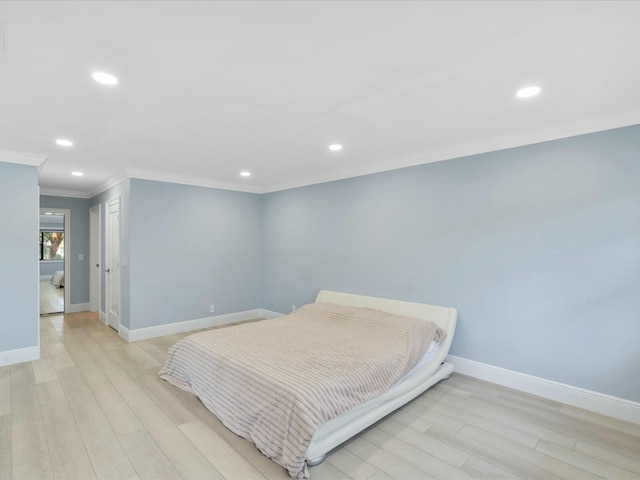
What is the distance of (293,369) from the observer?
2.42 meters

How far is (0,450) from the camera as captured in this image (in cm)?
214

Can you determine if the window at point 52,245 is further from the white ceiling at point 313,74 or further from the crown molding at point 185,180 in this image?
the white ceiling at point 313,74

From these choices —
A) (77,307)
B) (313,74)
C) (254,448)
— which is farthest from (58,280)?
(313,74)

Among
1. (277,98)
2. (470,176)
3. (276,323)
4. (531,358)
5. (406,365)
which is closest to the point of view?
(277,98)

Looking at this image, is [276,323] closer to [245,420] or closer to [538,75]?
[245,420]

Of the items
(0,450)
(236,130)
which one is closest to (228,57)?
(236,130)

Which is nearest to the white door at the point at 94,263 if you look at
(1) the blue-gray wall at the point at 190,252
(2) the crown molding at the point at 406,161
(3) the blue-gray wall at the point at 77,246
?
(3) the blue-gray wall at the point at 77,246

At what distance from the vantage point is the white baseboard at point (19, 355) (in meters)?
3.61

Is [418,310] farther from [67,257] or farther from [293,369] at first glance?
[67,257]

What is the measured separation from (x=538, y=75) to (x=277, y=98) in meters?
1.69

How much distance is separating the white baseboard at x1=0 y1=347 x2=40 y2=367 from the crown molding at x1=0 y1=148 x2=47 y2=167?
218 cm

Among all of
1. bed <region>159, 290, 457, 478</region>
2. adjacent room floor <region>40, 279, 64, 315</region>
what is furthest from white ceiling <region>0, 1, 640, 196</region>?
adjacent room floor <region>40, 279, 64, 315</region>

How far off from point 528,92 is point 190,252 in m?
4.66

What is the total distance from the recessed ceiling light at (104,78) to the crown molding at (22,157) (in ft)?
Answer: 8.14
